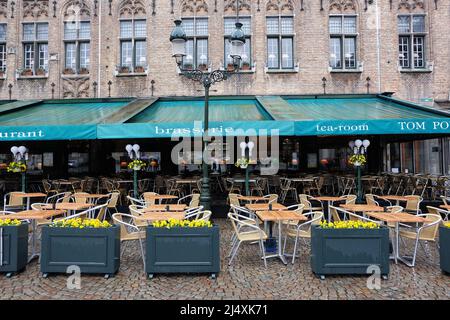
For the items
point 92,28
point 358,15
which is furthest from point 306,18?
point 92,28

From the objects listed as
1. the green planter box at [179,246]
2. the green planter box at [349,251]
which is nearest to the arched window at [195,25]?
the green planter box at [179,246]

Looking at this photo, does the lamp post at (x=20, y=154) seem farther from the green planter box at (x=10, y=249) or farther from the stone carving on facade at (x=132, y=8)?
the stone carving on facade at (x=132, y=8)

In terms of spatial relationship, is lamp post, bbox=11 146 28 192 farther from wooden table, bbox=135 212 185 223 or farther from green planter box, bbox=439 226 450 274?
green planter box, bbox=439 226 450 274

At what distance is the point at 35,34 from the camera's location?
12727 mm

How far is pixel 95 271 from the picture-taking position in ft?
15.8

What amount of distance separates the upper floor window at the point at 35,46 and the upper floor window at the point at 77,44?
34.2 inches

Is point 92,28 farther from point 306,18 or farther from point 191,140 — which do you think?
point 306,18

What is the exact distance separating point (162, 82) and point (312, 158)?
667 cm

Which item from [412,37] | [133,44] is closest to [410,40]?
[412,37]

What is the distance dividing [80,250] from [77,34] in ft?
34.9

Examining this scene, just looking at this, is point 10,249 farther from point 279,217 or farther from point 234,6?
point 234,6

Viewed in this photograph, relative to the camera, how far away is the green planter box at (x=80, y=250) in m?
4.80

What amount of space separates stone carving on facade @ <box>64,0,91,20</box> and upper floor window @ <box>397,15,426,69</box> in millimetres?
12133

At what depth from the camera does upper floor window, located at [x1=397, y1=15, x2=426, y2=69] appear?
12.5m
